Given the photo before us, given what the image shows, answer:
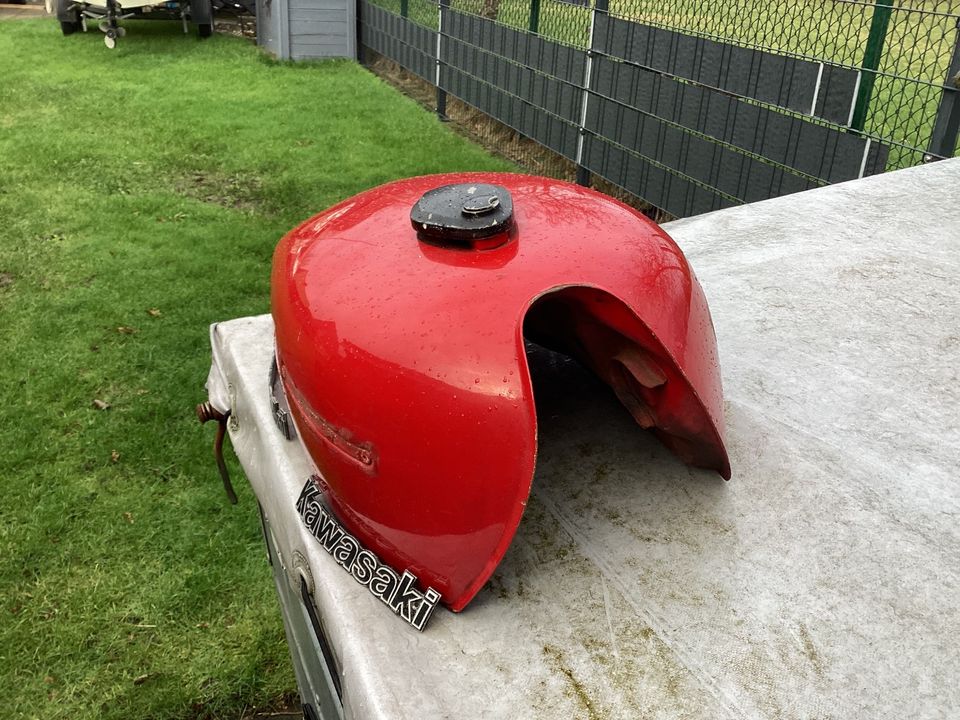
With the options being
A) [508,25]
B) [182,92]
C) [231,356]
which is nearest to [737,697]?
[231,356]

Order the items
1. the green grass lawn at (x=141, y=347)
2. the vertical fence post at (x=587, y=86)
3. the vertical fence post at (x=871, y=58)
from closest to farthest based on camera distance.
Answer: the green grass lawn at (x=141, y=347) → the vertical fence post at (x=871, y=58) → the vertical fence post at (x=587, y=86)

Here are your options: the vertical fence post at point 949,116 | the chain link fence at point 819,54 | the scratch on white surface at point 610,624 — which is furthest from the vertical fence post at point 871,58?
the scratch on white surface at point 610,624

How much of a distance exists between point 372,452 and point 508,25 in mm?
6109

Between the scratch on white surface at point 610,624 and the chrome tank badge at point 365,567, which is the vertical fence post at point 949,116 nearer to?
the scratch on white surface at point 610,624

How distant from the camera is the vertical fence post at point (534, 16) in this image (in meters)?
6.37

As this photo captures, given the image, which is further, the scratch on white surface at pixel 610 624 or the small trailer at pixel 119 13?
the small trailer at pixel 119 13

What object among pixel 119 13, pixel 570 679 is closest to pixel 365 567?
pixel 570 679

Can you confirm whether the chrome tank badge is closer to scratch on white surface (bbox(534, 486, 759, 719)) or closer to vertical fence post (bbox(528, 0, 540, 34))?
scratch on white surface (bbox(534, 486, 759, 719))

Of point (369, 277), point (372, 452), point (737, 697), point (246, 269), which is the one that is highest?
point (369, 277)

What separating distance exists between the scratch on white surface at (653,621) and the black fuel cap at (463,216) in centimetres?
48

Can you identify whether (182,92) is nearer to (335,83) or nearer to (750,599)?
(335,83)

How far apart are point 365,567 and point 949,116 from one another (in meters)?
3.28

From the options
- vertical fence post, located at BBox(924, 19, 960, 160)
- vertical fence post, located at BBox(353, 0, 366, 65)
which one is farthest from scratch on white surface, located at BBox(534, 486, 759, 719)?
vertical fence post, located at BBox(353, 0, 366, 65)

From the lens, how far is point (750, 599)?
1325 mm
